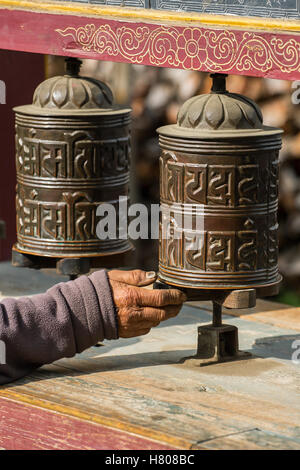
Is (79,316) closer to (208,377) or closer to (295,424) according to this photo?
(208,377)

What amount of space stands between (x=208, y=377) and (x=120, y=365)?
305 millimetres

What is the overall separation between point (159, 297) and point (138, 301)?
0.06 m

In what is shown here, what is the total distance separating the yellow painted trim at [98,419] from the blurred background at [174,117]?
2.97m

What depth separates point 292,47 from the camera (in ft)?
10.1

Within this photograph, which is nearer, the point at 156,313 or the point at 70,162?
the point at 156,313

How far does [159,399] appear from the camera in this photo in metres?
→ 3.19

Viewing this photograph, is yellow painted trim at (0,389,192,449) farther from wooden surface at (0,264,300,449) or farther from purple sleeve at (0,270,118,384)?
purple sleeve at (0,270,118,384)

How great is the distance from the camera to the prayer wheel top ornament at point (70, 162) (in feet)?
12.3

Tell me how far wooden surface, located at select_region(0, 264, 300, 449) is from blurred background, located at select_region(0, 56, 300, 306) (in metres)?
2.23

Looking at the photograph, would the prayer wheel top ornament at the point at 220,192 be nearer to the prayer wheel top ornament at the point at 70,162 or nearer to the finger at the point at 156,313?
the finger at the point at 156,313

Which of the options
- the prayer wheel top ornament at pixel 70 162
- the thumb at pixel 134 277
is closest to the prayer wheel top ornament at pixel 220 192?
the thumb at pixel 134 277

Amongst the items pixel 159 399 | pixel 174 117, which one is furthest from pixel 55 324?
pixel 174 117

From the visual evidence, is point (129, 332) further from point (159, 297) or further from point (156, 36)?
point (156, 36)
